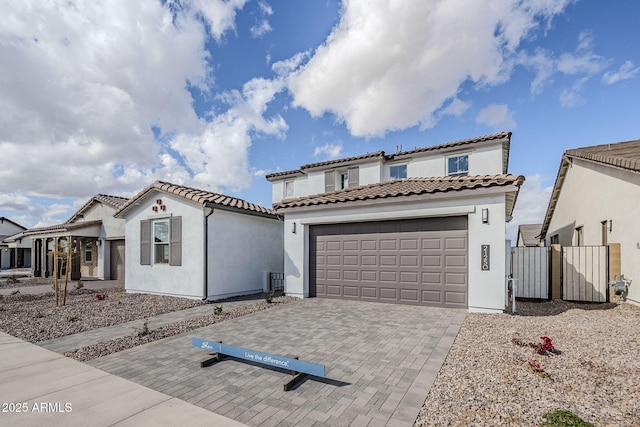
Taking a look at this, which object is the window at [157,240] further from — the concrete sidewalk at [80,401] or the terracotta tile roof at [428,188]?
the concrete sidewalk at [80,401]

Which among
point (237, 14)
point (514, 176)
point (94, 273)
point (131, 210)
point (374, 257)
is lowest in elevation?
point (94, 273)

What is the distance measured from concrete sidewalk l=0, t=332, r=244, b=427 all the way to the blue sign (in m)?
1.00

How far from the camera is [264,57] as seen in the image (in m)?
12.0

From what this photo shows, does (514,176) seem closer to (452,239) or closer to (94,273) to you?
(452,239)

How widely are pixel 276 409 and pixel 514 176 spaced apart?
26.3 feet

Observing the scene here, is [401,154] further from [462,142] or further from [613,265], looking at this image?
[613,265]

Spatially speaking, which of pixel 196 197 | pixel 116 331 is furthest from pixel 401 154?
pixel 116 331

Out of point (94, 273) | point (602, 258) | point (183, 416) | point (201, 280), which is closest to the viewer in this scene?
point (183, 416)

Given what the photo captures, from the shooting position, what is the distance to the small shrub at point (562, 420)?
111 inches

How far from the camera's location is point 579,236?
44.2 ft

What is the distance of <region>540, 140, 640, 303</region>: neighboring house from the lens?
881 centimetres

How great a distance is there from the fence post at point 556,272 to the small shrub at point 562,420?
922cm

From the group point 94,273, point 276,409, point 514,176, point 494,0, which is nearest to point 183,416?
point 276,409

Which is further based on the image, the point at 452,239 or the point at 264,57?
the point at 264,57
